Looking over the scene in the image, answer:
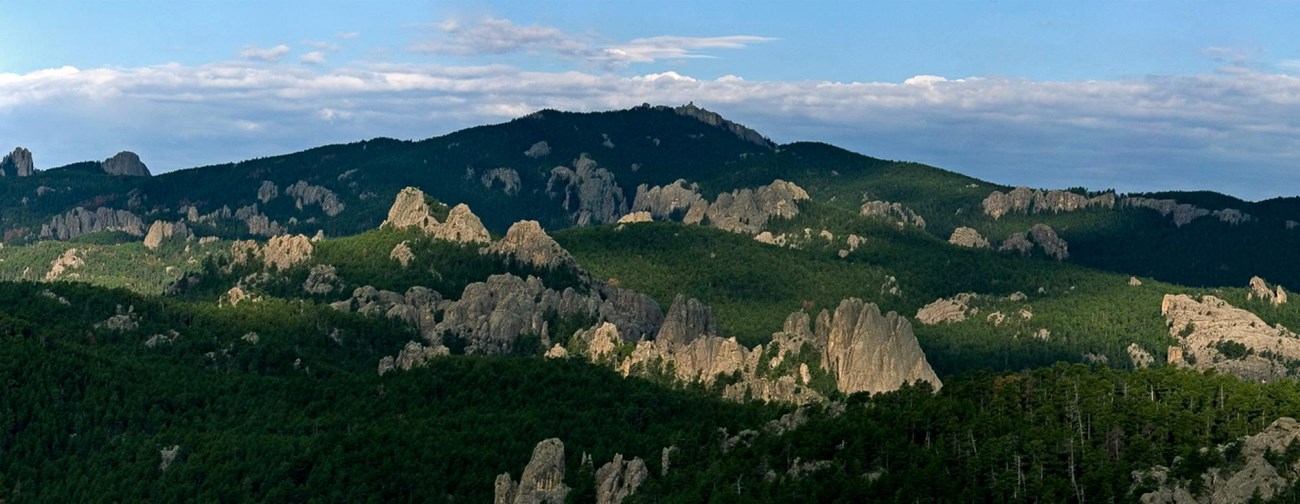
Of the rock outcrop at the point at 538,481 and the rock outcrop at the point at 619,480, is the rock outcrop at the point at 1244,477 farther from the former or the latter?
the rock outcrop at the point at 538,481

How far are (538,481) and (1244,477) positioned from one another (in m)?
65.6

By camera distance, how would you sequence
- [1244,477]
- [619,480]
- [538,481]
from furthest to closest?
1. [538,481]
2. [619,480]
3. [1244,477]

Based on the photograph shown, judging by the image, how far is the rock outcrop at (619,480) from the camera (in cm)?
17086

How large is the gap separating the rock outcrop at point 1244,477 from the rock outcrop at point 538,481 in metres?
55.3

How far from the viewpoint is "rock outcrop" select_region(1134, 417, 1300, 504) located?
135m

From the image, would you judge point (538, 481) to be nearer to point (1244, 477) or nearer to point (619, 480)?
point (619, 480)

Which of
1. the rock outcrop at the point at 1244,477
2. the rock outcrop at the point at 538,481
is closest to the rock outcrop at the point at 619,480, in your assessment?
the rock outcrop at the point at 538,481

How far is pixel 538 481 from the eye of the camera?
179m

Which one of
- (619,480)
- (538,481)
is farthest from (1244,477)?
(538,481)

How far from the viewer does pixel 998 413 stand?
163000mm

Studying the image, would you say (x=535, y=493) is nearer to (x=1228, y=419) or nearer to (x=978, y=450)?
(x=978, y=450)

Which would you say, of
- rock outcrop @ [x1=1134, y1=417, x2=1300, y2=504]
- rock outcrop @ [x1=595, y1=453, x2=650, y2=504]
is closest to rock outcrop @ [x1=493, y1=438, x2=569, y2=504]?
rock outcrop @ [x1=595, y1=453, x2=650, y2=504]

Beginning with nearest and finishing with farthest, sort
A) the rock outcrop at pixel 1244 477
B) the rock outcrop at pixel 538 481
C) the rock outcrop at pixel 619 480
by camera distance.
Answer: the rock outcrop at pixel 1244 477 → the rock outcrop at pixel 619 480 → the rock outcrop at pixel 538 481

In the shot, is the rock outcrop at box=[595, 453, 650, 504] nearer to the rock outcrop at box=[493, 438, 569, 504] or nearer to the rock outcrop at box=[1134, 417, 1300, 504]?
the rock outcrop at box=[493, 438, 569, 504]
